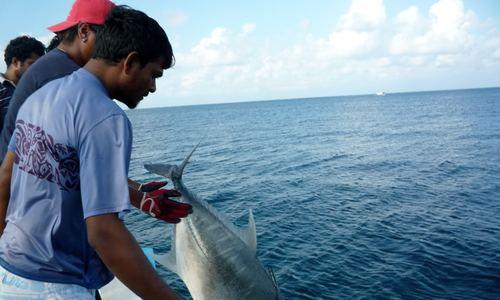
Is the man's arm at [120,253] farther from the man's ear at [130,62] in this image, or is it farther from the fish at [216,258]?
the fish at [216,258]

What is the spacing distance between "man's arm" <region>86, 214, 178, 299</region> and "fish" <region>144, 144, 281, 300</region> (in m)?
3.03

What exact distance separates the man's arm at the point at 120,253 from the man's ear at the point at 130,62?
79cm

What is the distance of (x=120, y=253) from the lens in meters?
1.86

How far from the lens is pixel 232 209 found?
18.0 meters

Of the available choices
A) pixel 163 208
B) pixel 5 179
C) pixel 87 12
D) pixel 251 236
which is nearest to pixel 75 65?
pixel 87 12

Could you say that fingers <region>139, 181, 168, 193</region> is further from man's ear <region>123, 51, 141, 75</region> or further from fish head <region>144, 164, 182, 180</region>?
fish head <region>144, 164, 182, 180</region>

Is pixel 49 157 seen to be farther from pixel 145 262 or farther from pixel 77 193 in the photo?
pixel 145 262

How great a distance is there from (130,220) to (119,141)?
1597cm

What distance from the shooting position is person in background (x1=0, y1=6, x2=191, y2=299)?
1850mm

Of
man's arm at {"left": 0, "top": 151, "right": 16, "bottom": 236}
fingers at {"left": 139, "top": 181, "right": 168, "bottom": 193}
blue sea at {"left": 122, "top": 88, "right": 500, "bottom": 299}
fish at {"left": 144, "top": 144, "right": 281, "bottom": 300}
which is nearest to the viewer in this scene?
man's arm at {"left": 0, "top": 151, "right": 16, "bottom": 236}

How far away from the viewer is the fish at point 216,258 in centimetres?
484

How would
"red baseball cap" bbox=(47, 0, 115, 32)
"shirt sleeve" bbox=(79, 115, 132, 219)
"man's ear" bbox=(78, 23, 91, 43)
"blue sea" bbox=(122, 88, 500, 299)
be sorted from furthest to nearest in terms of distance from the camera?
"blue sea" bbox=(122, 88, 500, 299) < "man's ear" bbox=(78, 23, 91, 43) < "red baseball cap" bbox=(47, 0, 115, 32) < "shirt sleeve" bbox=(79, 115, 132, 219)

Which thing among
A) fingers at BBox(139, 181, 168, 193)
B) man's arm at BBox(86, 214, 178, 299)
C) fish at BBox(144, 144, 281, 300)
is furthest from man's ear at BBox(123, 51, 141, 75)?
fish at BBox(144, 144, 281, 300)

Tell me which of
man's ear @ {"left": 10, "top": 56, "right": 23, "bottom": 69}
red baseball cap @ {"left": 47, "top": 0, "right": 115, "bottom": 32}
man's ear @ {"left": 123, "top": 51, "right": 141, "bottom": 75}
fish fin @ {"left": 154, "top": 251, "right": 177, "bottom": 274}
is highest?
red baseball cap @ {"left": 47, "top": 0, "right": 115, "bottom": 32}
